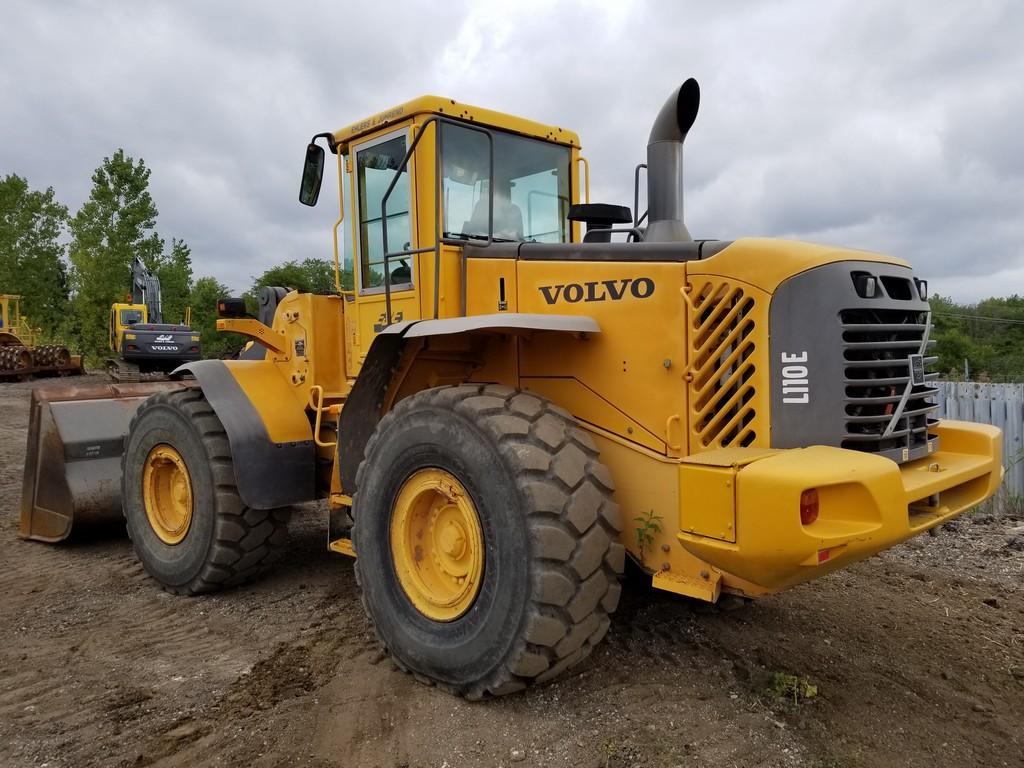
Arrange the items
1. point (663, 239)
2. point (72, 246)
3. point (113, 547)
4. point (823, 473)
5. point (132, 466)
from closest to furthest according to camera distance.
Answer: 1. point (823, 473)
2. point (663, 239)
3. point (132, 466)
4. point (113, 547)
5. point (72, 246)

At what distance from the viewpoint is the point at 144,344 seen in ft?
Result: 78.0

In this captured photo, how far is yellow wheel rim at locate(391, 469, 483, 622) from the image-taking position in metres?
3.29

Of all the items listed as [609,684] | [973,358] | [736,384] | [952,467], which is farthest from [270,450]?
[973,358]

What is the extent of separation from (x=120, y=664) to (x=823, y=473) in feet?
11.6

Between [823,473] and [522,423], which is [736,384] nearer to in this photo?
[823,473]

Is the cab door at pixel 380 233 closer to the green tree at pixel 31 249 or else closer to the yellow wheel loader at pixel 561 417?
the yellow wheel loader at pixel 561 417

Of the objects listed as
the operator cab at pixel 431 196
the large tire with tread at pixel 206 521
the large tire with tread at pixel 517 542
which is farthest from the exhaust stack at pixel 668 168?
the large tire with tread at pixel 206 521

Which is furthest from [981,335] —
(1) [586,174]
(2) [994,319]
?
(1) [586,174]

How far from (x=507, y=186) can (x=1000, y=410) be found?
5766 millimetres

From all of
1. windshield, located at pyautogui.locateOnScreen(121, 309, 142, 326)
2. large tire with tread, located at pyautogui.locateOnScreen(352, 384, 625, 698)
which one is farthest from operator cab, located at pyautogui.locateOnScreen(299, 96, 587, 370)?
windshield, located at pyautogui.locateOnScreen(121, 309, 142, 326)

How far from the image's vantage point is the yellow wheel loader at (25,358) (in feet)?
87.0

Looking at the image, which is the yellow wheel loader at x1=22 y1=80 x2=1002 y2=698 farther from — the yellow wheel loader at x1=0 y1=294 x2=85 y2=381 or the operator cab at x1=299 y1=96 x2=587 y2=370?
the yellow wheel loader at x1=0 y1=294 x2=85 y2=381

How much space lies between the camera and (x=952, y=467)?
3.34 metres

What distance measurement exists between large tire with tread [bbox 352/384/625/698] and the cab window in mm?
1222
